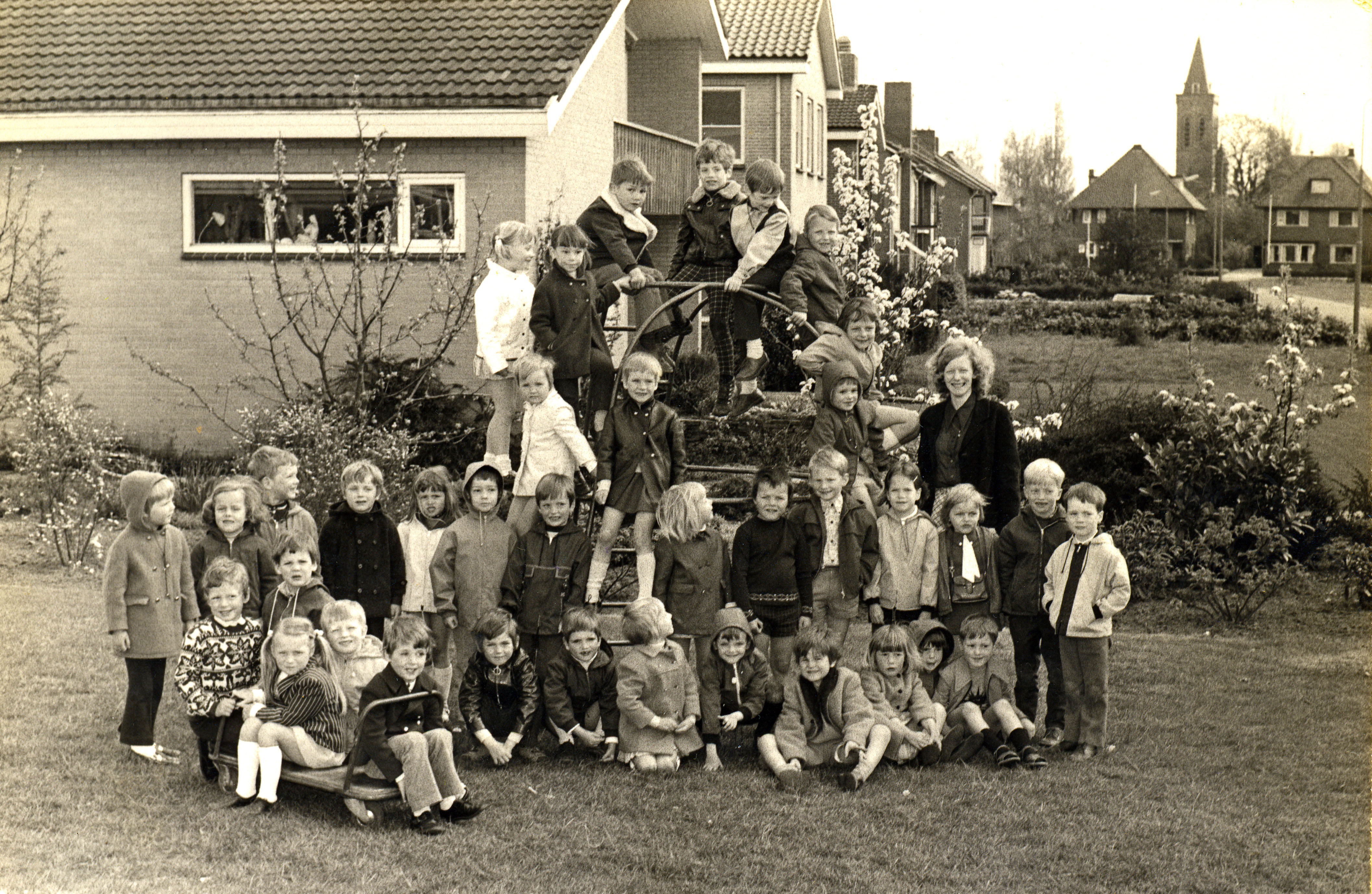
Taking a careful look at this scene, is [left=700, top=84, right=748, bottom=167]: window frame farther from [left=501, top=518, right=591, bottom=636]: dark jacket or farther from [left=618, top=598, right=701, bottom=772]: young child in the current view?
[left=618, top=598, right=701, bottom=772]: young child

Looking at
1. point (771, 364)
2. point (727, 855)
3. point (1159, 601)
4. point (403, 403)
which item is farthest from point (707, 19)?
point (727, 855)

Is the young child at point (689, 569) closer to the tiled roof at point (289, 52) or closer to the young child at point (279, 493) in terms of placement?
the young child at point (279, 493)

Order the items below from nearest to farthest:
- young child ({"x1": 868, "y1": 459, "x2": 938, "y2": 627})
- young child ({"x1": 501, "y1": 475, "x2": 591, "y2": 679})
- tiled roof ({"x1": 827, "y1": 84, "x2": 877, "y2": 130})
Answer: young child ({"x1": 501, "y1": 475, "x2": 591, "y2": 679})
young child ({"x1": 868, "y1": 459, "x2": 938, "y2": 627})
tiled roof ({"x1": 827, "y1": 84, "x2": 877, "y2": 130})

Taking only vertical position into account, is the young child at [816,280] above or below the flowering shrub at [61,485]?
above

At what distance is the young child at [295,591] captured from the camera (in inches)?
277

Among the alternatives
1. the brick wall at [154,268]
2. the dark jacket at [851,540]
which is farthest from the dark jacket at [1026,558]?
the brick wall at [154,268]

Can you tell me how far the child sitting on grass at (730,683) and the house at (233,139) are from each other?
9881 millimetres

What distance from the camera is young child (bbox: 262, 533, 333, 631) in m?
7.05

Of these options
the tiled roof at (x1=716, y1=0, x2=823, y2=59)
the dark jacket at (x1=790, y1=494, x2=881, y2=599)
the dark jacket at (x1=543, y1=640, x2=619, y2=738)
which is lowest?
the dark jacket at (x1=543, y1=640, x2=619, y2=738)

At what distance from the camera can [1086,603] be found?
24.1 ft

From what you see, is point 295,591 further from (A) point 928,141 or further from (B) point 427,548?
(A) point 928,141

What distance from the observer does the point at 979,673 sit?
7574mm

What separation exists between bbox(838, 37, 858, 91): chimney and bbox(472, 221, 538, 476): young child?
3547 centimetres

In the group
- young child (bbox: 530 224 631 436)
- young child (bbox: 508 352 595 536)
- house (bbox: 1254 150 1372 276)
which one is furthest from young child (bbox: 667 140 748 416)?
house (bbox: 1254 150 1372 276)
